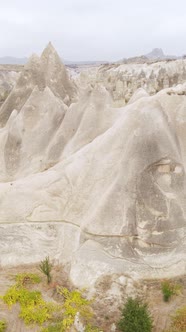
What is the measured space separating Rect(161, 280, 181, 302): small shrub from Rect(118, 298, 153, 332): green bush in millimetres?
1309

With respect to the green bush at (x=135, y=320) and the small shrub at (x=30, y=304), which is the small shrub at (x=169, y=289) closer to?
the green bush at (x=135, y=320)

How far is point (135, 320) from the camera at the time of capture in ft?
30.0

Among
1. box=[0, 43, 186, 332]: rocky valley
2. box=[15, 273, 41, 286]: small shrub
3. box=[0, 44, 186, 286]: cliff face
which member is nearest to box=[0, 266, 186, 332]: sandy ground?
box=[0, 43, 186, 332]: rocky valley

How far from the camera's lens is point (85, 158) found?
14.6 meters

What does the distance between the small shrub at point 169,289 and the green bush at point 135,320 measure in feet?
4.29

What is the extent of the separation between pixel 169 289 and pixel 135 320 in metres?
2.07

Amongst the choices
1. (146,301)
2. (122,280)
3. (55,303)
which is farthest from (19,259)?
(146,301)

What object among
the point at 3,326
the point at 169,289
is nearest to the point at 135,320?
the point at 169,289

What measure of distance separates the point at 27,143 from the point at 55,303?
37.8ft

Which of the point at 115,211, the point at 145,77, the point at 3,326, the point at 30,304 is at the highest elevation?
the point at 145,77

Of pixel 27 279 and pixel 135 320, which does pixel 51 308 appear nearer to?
pixel 27 279

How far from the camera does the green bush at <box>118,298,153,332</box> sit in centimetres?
914

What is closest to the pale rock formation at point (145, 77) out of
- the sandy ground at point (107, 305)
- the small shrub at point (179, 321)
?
the sandy ground at point (107, 305)

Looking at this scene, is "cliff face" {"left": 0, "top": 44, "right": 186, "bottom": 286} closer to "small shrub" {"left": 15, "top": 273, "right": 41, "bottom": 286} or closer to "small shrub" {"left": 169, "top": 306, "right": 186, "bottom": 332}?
"small shrub" {"left": 15, "top": 273, "right": 41, "bottom": 286}
